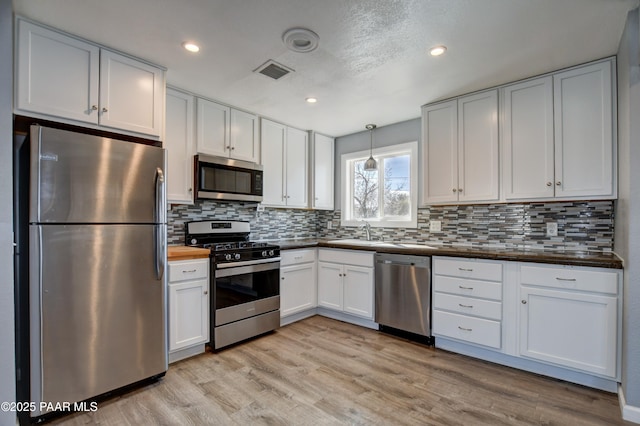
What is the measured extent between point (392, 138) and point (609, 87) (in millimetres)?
2040

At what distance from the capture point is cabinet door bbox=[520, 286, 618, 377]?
206cm

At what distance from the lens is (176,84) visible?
278cm

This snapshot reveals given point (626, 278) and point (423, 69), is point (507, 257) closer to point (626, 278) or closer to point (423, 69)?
point (626, 278)

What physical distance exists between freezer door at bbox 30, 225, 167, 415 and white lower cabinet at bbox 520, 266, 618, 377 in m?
2.75

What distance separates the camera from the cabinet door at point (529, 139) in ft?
8.23

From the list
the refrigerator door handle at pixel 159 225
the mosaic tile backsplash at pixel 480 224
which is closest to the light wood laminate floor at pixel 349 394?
the refrigerator door handle at pixel 159 225

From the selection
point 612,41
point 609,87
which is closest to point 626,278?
point 609,87

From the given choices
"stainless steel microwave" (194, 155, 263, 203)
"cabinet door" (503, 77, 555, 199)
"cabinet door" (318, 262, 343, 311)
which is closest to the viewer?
"cabinet door" (503, 77, 555, 199)

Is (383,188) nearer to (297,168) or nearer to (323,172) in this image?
(323,172)

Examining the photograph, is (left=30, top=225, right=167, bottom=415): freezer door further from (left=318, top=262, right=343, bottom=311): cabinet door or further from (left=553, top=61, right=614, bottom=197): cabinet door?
(left=553, top=61, right=614, bottom=197): cabinet door

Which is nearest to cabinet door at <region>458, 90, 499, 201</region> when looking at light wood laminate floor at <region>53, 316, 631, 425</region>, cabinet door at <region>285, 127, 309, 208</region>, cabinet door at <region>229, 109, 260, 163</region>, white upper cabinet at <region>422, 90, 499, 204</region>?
white upper cabinet at <region>422, 90, 499, 204</region>

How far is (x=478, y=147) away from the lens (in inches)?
113

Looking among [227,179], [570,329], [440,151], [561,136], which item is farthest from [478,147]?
[227,179]

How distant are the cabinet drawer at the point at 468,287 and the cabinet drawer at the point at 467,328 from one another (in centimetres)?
20
